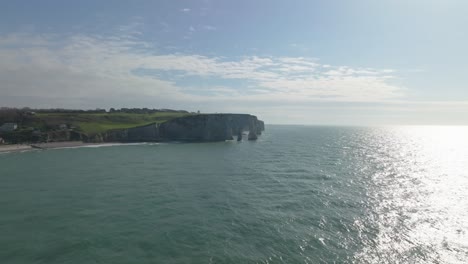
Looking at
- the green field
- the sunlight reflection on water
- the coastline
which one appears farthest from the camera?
the green field

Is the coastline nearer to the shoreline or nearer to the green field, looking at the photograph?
the shoreline

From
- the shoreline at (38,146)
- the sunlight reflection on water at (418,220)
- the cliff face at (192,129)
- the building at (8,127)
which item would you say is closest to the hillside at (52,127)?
the building at (8,127)

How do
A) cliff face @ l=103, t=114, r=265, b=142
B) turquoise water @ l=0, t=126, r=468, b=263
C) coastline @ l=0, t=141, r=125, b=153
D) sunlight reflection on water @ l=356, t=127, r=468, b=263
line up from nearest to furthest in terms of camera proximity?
turquoise water @ l=0, t=126, r=468, b=263
sunlight reflection on water @ l=356, t=127, r=468, b=263
coastline @ l=0, t=141, r=125, b=153
cliff face @ l=103, t=114, r=265, b=142

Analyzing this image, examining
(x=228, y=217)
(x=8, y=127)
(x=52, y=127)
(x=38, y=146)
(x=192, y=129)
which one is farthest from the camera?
(x=192, y=129)

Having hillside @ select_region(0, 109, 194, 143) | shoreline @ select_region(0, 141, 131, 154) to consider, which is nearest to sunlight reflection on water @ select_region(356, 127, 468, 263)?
shoreline @ select_region(0, 141, 131, 154)

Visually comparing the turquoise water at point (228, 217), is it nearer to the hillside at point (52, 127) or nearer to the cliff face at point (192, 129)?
the hillside at point (52, 127)

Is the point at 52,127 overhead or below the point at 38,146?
overhead

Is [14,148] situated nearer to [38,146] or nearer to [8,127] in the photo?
[38,146]

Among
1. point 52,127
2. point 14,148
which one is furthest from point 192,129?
point 14,148

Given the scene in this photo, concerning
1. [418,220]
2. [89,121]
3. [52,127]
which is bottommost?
[418,220]
